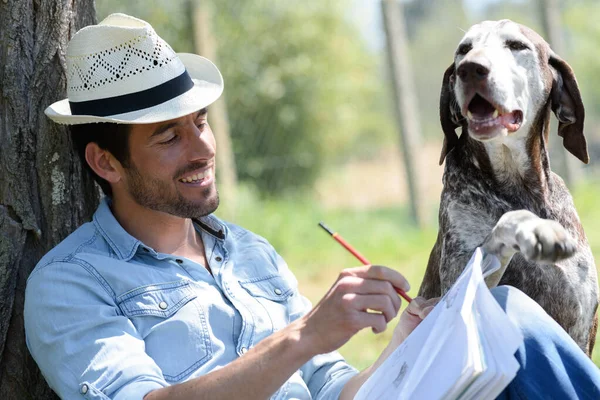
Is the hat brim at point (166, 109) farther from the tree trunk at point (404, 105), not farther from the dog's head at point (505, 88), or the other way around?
the tree trunk at point (404, 105)

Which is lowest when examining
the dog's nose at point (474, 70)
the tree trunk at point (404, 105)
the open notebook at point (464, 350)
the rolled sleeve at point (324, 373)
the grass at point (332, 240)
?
the grass at point (332, 240)

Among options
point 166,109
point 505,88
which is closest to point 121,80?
point 166,109

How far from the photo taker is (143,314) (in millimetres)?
2561

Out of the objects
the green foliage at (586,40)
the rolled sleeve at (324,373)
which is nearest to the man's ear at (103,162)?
the rolled sleeve at (324,373)

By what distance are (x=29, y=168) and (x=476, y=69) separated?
1.49 m

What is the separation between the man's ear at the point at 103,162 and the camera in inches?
112

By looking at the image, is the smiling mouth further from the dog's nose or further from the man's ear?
the dog's nose

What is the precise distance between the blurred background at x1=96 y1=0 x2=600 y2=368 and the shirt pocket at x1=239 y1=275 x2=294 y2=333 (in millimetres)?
3313

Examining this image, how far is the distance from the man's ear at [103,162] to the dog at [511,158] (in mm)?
1124

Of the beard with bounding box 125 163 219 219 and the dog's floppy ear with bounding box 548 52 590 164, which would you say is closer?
the beard with bounding box 125 163 219 219

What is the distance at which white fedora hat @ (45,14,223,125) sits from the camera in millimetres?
2719

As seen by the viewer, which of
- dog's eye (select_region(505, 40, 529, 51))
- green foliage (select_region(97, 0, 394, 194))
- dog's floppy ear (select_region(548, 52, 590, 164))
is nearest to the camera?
dog's eye (select_region(505, 40, 529, 51))

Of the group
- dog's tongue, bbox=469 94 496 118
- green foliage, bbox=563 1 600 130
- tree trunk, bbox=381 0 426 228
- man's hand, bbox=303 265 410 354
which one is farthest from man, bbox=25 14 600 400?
green foliage, bbox=563 1 600 130

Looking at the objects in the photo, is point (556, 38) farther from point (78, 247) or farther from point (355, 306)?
point (355, 306)
